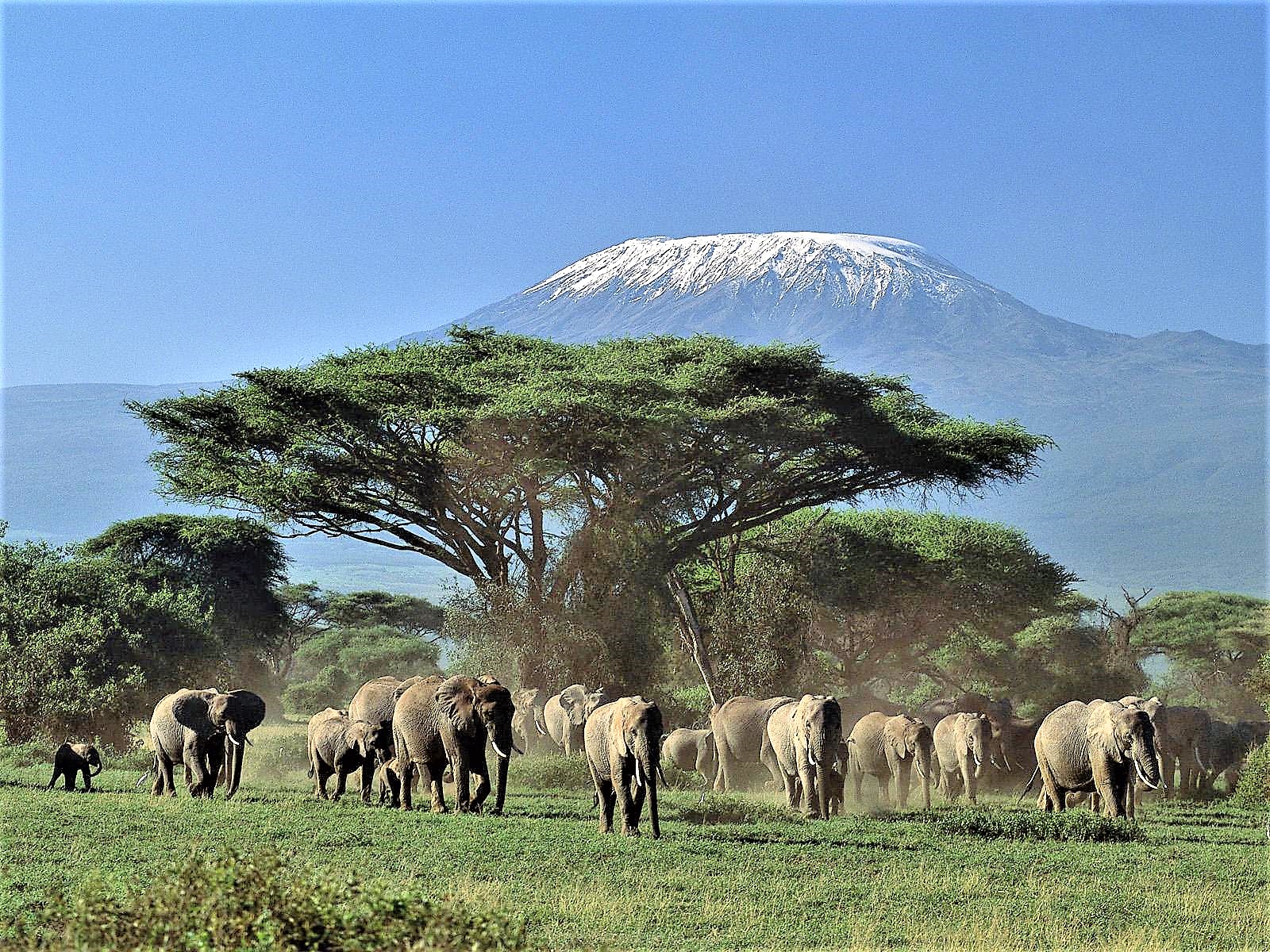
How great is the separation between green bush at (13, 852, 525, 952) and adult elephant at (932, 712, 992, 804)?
47.0 feet

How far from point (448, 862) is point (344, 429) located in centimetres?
1900

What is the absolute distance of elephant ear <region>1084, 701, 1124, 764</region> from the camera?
18.6 metres

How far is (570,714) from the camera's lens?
25.9 m

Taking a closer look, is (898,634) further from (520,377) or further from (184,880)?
(184,880)

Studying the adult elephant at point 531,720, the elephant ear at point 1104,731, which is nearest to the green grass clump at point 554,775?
the adult elephant at point 531,720

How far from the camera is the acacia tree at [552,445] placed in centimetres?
3125

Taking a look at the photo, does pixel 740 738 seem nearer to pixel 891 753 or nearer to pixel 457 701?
pixel 891 753

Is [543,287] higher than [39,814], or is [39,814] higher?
[543,287]

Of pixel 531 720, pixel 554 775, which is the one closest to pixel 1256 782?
pixel 554 775

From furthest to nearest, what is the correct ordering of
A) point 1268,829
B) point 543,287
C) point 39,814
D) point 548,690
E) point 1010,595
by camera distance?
point 543,287 → point 1010,595 → point 548,690 → point 1268,829 → point 39,814

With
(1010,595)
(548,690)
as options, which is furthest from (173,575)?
(1010,595)

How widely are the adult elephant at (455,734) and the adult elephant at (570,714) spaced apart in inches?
224

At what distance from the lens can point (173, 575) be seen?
40031 mm

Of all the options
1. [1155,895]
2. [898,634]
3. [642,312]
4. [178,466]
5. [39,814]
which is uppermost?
[642,312]
